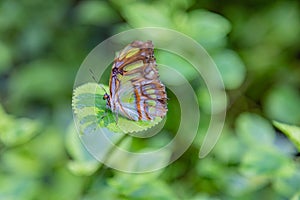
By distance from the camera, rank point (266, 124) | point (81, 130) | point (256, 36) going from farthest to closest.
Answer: point (256, 36) → point (266, 124) → point (81, 130)

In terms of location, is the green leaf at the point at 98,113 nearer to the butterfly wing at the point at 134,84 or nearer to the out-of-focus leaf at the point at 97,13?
the butterfly wing at the point at 134,84

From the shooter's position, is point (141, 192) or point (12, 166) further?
point (12, 166)

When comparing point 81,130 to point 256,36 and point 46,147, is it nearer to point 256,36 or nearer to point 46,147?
point 46,147

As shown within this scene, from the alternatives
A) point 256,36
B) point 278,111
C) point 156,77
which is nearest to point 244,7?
point 256,36

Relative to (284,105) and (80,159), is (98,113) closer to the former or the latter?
(80,159)

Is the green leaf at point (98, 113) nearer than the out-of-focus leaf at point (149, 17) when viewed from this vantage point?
Yes

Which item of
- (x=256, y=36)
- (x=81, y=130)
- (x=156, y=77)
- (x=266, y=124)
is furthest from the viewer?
(x=256, y=36)

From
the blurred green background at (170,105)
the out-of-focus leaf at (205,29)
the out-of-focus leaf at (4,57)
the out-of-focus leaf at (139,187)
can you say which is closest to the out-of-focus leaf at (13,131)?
the blurred green background at (170,105)

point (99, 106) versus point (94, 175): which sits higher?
point (99, 106)

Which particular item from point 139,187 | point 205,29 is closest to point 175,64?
point 205,29
